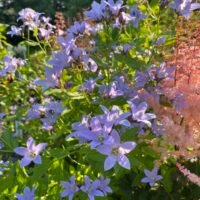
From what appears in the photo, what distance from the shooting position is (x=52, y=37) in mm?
2656

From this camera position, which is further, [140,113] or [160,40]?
[160,40]

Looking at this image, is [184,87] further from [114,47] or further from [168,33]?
[168,33]

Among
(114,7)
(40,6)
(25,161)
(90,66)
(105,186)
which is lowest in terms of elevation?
(40,6)

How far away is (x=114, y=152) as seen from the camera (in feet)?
4.71

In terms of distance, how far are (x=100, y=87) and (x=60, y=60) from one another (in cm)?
20

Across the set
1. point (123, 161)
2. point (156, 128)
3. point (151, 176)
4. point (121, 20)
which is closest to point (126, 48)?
point (121, 20)

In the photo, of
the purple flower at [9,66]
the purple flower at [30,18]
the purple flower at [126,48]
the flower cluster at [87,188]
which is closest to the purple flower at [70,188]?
the flower cluster at [87,188]

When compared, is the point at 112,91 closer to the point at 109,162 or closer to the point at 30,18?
the point at 109,162

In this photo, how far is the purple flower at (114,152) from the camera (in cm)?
142

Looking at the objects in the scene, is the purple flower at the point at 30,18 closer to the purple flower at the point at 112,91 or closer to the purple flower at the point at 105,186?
the purple flower at the point at 112,91

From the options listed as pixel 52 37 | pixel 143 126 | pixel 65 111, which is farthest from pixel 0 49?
pixel 143 126

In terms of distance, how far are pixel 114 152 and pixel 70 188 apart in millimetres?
332

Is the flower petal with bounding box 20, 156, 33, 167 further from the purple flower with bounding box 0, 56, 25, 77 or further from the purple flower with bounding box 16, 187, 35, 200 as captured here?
the purple flower with bounding box 0, 56, 25, 77

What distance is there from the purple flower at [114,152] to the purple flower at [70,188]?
0.98 feet
